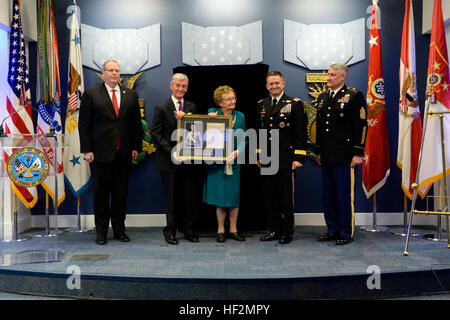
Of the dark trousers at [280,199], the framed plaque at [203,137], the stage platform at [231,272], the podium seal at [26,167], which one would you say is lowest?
the stage platform at [231,272]

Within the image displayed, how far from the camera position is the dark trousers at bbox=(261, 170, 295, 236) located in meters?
4.21

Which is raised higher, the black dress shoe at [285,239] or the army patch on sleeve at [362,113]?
the army patch on sleeve at [362,113]

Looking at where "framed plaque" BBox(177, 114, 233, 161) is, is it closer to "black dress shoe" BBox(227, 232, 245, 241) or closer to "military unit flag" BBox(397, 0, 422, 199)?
"black dress shoe" BBox(227, 232, 245, 241)

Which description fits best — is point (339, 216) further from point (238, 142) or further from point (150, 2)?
point (150, 2)

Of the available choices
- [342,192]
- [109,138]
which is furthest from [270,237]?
[109,138]

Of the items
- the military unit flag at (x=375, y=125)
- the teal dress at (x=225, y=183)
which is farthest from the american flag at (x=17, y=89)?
the military unit flag at (x=375, y=125)

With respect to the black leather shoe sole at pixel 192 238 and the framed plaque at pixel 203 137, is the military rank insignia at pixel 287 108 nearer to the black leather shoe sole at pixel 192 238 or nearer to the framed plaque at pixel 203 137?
the framed plaque at pixel 203 137

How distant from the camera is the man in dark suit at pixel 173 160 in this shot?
4.17 meters

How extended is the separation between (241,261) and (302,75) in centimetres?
254

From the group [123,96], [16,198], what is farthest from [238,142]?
[16,198]

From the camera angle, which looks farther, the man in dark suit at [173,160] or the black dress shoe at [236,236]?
the black dress shoe at [236,236]

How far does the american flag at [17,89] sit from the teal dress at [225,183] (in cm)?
187

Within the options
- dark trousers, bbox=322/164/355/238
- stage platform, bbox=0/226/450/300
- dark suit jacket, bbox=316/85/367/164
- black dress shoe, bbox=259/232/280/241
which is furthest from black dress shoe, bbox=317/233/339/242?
dark suit jacket, bbox=316/85/367/164
